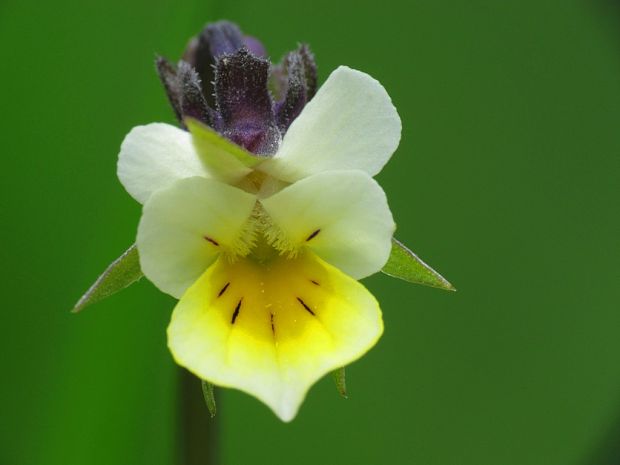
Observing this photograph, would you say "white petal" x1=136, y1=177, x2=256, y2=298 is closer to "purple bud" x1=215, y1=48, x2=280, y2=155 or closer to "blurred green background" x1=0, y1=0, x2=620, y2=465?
"purple bud" x1=215, y1=48, x2=280, y2=155

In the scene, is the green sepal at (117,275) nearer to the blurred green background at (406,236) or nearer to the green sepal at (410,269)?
the green sepal at (410,269)

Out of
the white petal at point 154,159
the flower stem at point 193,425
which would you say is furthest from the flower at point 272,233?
the flower stem at point 193,425

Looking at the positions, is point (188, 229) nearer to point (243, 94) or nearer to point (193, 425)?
point (243, 94)

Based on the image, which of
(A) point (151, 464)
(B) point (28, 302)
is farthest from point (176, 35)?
(A) point (151, 464)

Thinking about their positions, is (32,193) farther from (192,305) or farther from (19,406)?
(192,305)

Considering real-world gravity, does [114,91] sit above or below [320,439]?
above

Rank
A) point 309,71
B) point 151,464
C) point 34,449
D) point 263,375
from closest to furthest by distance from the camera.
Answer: point 263,375
point 309,71
point 34,449
point 151,464
